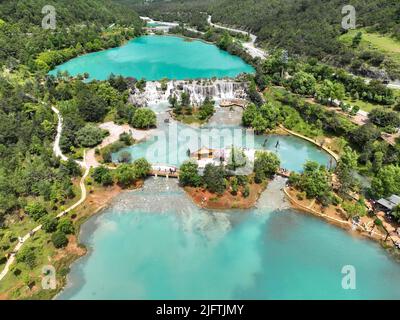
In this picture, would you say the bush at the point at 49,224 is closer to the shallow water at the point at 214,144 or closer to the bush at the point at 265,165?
the shallow water at the point at 214,144

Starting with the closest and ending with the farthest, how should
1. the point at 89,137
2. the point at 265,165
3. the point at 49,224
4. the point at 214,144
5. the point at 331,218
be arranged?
the point at 49,224
the point at 331,218
the point at 265,165
the point at 89,137
the point at 214,144

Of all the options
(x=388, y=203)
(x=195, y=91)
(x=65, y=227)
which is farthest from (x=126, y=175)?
(x=195, y=91)

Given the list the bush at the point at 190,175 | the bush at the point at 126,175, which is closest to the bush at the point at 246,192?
the bush at the point at 190,175

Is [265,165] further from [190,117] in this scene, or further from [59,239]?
[59,239]

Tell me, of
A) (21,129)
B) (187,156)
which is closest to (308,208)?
(187,156)

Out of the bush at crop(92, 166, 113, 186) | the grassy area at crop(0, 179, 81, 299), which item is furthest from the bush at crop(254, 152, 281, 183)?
the grassy area at crop(0, 179, 81, 299)

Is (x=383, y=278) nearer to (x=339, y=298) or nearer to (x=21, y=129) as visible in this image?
(x=339, y=298)

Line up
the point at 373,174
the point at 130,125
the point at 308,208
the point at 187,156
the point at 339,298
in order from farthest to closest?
the point at 130,125 < the point at 187,156 < the point at 373,174 < the point at 308,208 < the point at 339,298
